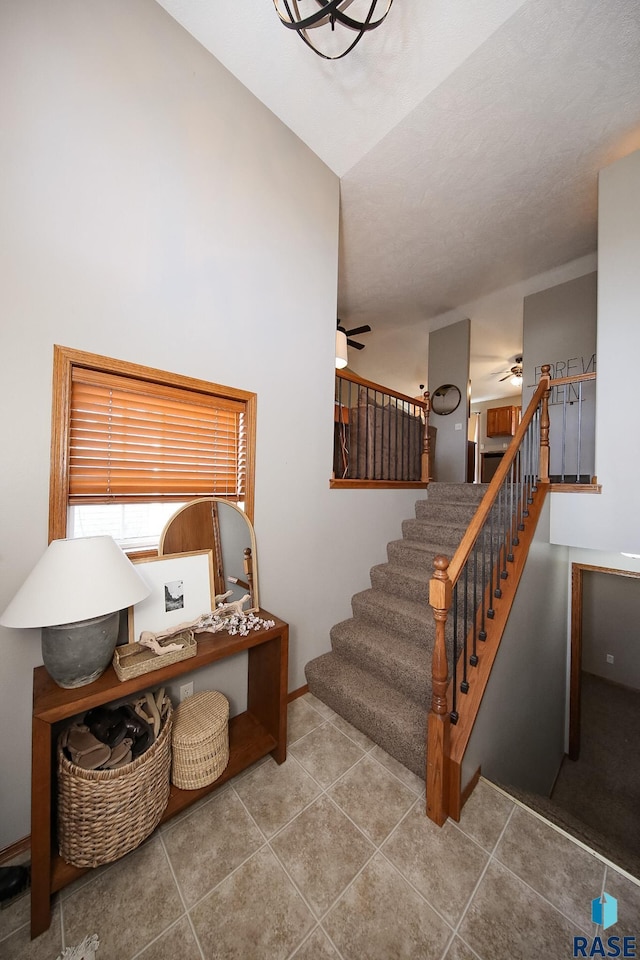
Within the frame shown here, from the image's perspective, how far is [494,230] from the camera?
3.17 meters

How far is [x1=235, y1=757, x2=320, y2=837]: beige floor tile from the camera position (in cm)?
142

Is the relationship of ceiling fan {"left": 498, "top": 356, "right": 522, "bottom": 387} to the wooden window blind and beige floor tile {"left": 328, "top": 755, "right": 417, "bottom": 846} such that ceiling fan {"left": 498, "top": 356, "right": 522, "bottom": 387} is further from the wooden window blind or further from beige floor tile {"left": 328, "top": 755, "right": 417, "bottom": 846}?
beige floor tile {"left": 328, "top": 755, "right": 417, "bottom": 846}

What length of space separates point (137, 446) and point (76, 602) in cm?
78

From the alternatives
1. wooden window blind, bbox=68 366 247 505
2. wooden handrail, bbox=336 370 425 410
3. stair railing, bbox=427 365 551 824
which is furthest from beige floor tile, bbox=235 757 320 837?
wooden handrail, bbox=336 370 425 410

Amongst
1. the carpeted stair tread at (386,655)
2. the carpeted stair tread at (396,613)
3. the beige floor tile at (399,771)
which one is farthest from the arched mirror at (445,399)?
the beige floor tile at (399,771)

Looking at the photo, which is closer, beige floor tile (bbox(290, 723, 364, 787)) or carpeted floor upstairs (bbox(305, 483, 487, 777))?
beige floor tile (bbox(290, 723, 364, 787))

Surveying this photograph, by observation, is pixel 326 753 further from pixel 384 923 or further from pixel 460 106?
pixel 460 106

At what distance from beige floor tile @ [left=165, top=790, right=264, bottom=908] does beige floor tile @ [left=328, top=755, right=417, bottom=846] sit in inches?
16.5

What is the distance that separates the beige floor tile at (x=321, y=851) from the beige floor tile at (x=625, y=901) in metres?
0.84

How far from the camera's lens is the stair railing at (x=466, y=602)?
145cm

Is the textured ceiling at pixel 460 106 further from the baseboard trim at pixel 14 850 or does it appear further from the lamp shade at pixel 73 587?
the baseboard trim at pixel 14 850

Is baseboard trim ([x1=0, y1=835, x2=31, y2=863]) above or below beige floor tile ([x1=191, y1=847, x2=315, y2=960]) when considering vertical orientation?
above

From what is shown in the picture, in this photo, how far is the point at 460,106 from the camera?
6.81 ft

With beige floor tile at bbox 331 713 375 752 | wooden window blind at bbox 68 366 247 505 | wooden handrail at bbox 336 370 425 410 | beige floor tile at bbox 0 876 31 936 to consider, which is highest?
wooden handrail at bbox 336 370 425 410
